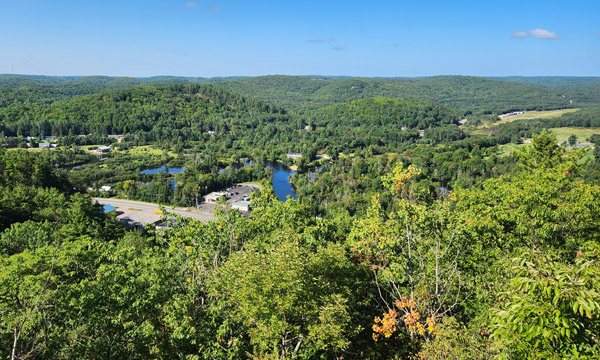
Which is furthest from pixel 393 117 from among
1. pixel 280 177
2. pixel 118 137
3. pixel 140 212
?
pixel 140 212

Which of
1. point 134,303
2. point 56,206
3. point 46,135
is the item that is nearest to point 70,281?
point 134,303

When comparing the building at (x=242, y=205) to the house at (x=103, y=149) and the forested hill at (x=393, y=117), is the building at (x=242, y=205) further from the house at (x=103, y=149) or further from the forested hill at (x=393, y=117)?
the forested hill at (x=393, y=117)

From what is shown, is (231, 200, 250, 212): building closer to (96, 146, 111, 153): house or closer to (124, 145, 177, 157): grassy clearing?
(124, 145, 177, 157): grassy clearing

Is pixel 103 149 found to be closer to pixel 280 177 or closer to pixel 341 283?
pixel 280 177

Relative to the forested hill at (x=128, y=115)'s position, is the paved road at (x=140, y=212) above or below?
below

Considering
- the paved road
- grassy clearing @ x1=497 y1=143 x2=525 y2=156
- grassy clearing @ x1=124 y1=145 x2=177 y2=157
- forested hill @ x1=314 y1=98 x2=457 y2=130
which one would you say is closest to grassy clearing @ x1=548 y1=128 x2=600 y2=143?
grassy clearing @ x1=497 y1=143 x2=525 y2=156

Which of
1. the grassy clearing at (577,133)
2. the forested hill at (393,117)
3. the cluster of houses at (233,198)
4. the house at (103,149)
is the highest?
the forested hill at (393,117)

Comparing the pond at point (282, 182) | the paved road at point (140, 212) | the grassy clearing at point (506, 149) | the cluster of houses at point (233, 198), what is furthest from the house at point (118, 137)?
the grassy clearing at point (506, 149)
